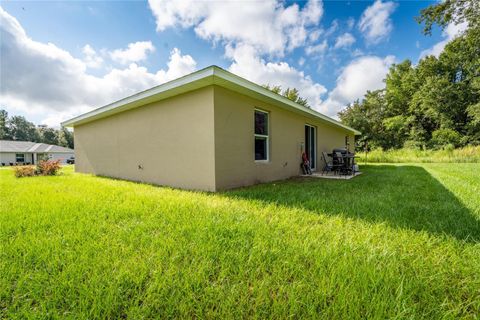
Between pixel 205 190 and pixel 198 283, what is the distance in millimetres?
3399

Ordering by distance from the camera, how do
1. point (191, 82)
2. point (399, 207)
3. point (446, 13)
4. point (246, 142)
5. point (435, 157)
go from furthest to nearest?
1. point (435, 157)
2. point (446, 13)
3. point (246, 142)
4. point (191, 82)
5. point (399, 207)

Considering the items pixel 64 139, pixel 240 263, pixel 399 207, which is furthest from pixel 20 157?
pixel 399 207

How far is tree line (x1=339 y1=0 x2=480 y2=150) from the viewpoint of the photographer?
19531mm

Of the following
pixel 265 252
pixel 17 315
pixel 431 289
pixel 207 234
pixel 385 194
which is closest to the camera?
pixel 17 315

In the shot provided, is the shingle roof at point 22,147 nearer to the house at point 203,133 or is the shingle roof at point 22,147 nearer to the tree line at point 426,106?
the house at point 203,133

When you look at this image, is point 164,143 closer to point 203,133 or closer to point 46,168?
point 203,133

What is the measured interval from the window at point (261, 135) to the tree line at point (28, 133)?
4823 centimetres

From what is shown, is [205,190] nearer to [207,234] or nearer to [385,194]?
[207,234]

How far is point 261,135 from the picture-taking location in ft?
19.6

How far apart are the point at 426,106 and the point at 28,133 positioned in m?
64.1

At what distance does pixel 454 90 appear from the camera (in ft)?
68.0

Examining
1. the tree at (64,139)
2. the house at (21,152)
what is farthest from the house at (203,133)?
the tree at (64,139)

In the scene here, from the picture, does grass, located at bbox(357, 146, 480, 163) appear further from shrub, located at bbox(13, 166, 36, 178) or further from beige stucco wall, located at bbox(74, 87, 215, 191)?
shrub, located at bbox(13, 166, 36, 178)

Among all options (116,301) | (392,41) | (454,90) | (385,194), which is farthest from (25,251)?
(454,90)
